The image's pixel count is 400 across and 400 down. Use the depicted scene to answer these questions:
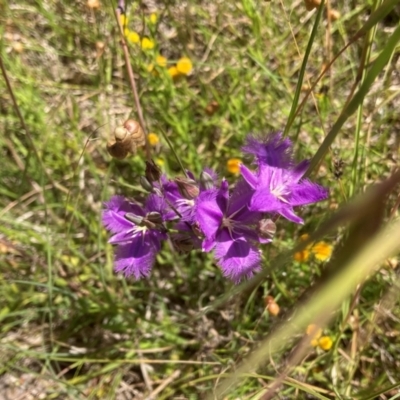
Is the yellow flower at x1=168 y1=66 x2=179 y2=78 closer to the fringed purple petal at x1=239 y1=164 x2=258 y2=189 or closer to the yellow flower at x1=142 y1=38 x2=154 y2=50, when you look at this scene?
the yellow flower at x1=142 y1=38 x2=154 y2=50

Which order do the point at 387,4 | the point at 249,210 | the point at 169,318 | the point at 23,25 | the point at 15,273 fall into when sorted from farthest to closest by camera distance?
the point at 23,25
the point at 15,273
the point at 169,318
the point at 249,210
the point at 387,4

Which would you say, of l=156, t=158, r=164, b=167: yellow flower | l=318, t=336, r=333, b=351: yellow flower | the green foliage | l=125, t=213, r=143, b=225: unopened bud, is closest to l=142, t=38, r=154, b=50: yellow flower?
the green foliage

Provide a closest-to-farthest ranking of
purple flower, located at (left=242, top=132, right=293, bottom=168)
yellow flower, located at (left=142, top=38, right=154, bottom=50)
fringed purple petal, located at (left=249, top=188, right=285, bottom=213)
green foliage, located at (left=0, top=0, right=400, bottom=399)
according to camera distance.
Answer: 1. fringed purple petal, located at (left=249, top=188, right=285, bottom=213)
2. purple flower, located at (left=242, top=132, right=293, bottom=168)
3. green foliage, located at (left=0, top=0, right=400, bottom=399)
4. yellow flower, located at (left=142, top=38, right=154, bottom=50)

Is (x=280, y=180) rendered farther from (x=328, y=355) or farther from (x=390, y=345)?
(x=390, y=345)

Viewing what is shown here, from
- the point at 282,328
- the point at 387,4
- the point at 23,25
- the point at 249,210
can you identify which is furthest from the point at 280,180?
the point at 23,25

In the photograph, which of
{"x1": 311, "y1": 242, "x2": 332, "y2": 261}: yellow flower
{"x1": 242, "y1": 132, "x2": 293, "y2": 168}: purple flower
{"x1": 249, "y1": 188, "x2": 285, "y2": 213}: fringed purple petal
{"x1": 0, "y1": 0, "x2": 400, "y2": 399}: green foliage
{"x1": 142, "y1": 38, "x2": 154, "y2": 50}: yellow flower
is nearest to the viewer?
{"x1": 249, "y1": 188, "x2": 285, "y2": 213}: fringed purple petal

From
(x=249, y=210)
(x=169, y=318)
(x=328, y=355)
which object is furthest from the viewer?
(x=169, y=318)
